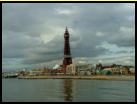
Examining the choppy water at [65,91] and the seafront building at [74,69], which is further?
the seafront building at [74,69]

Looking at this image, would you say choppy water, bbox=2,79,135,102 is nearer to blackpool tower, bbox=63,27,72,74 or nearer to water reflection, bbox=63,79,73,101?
water reflection, bbox=63,79,73,101

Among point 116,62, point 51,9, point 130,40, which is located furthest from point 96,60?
point 51,9

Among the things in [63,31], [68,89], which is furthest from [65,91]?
[63,31]

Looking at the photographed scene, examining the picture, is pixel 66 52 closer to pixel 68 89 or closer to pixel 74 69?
pixel 74 69

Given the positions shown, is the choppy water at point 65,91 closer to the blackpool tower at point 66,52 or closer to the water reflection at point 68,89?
the water reflection at point 68,89

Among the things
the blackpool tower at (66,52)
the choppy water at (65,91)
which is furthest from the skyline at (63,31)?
the choppy water at (65,91)

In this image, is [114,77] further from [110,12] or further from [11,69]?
[11,69]
